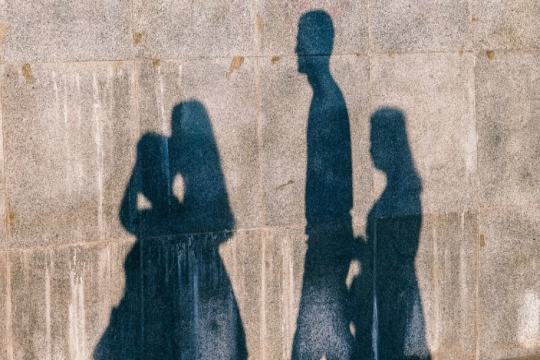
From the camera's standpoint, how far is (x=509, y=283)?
20.1ft

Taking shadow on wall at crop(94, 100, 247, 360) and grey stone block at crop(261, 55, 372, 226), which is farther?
grey stone block at crop(261, 55, 372, 226)

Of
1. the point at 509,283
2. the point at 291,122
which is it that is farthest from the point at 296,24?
the point at 509,283

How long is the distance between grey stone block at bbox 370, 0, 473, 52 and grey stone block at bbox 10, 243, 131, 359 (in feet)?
13.1

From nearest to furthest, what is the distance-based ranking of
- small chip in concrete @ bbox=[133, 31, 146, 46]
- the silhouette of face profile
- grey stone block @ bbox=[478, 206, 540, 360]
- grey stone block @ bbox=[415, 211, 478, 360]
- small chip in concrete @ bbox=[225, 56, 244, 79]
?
1. small chip in concrete @ bbox=[133, 31, 146, 46]
2. small chip in concrete @ bbox=[225, 56, 244, 79]
3. the silhouette of face profile
4. grey stone block @ bbox=[415, 211, 478, 360]
5. grey stone block @ bbox=[478, 206, 540, 360]

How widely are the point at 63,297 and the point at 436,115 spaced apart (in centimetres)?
494

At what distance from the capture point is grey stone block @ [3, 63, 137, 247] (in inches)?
205

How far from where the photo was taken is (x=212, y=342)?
5.62 meters

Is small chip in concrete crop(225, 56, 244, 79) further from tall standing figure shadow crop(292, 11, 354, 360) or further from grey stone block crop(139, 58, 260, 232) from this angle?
tall standing figure shadow crop(292, 11, 354, 360)

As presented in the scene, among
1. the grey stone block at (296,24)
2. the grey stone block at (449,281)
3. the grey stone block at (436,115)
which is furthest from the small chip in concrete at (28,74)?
the grey stone block at (449,281)

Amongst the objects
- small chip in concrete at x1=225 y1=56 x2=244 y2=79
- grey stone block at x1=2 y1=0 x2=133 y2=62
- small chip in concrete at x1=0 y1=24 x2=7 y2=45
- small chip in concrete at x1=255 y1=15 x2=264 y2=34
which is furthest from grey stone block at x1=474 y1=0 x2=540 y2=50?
small chip in concrete at x1=0 y1=24 x2=7 y2=45

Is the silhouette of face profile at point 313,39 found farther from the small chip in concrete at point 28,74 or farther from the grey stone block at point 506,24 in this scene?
the small chip in concrete at point 28,74

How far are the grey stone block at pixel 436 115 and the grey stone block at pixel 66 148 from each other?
3097mm

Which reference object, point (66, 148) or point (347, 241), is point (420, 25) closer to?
point (347, 241)

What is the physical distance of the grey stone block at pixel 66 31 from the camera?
17.0 ft
